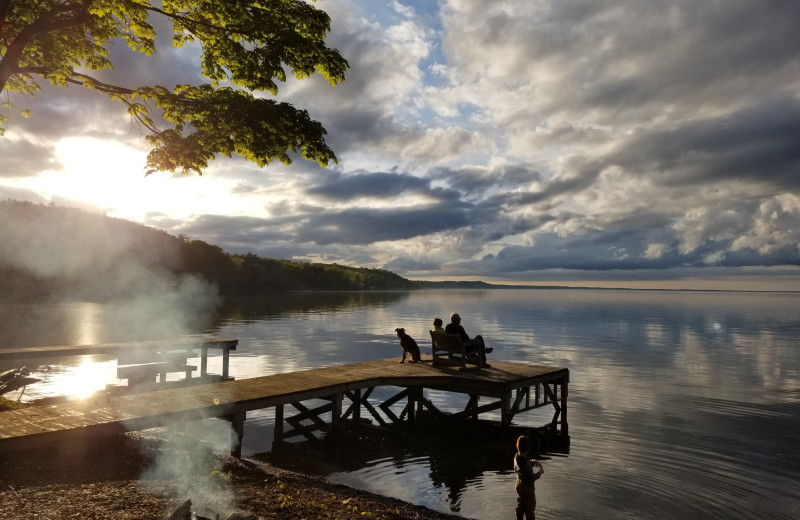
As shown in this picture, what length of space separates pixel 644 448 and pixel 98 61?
795 inches

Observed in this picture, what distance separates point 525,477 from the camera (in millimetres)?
10211

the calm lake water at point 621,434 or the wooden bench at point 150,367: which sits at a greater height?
the wooden bench at point 150,367

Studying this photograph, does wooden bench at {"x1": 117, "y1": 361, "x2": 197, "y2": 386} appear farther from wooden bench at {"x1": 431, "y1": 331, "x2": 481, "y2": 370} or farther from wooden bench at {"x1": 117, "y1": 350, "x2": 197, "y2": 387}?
wooden bench at {"x1": 431, "y1": 331, "x2": 481, "y2": 370}

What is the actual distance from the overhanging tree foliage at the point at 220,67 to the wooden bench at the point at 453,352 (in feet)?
27.6

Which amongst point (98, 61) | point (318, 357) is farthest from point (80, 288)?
point (98, 61)

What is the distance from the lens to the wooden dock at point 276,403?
1066cm

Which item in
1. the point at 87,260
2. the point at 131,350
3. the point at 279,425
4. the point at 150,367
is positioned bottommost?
the point at 279,425

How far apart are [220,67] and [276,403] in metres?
8.85

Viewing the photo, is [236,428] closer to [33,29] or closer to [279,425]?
[279,425]

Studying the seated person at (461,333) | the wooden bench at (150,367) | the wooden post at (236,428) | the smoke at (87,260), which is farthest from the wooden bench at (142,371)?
the smoke at (87,260)

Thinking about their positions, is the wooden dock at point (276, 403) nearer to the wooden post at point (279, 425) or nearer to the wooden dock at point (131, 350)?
the wooden post at point (279, 425)

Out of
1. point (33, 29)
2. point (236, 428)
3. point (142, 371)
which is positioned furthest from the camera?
point (142, 371)

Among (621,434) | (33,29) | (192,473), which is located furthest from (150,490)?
(621,434)

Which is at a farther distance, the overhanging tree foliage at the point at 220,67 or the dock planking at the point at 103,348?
the dock planking at the point at 103,348
